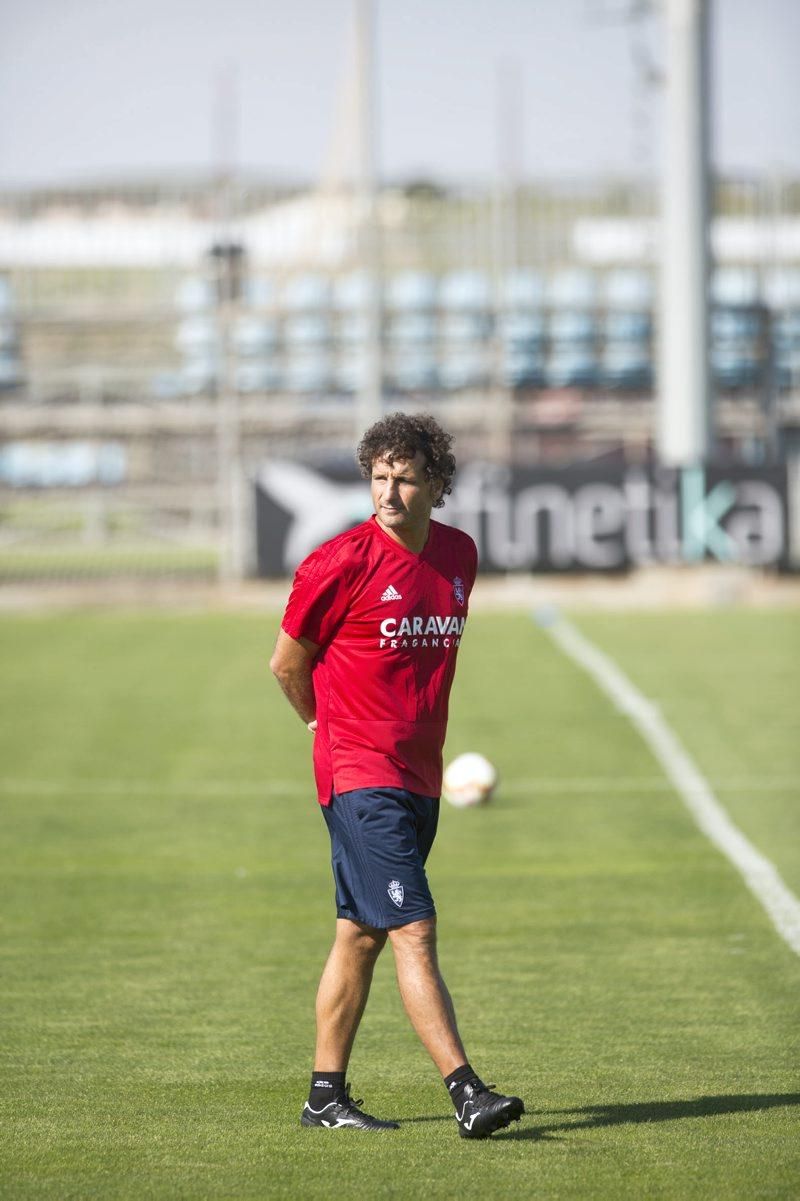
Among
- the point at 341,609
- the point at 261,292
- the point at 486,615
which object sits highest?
the point at 261,292

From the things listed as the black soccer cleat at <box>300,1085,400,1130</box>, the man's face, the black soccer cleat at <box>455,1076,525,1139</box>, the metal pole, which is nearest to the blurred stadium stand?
the metal pole

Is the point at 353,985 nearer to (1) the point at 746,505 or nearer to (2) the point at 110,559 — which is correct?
(1) the point at 746,505

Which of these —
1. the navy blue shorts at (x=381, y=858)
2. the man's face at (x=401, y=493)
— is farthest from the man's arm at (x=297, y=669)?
the man's face at (x=401, y=493)

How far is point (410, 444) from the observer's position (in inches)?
219

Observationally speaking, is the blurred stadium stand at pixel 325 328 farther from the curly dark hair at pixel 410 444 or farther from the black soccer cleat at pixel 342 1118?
the black soccer cleat at pixel 342 1118

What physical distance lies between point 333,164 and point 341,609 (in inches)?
1515

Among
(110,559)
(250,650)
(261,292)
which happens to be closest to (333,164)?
(261,292)

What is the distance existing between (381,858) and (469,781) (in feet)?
19.5

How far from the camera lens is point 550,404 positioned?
3453cm

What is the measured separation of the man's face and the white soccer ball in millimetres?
5861

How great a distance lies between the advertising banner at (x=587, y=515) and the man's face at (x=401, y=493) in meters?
20.4

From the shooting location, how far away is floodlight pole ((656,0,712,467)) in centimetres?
2748

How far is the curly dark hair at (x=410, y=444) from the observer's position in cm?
556

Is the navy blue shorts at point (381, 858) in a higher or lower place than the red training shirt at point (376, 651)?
lower
